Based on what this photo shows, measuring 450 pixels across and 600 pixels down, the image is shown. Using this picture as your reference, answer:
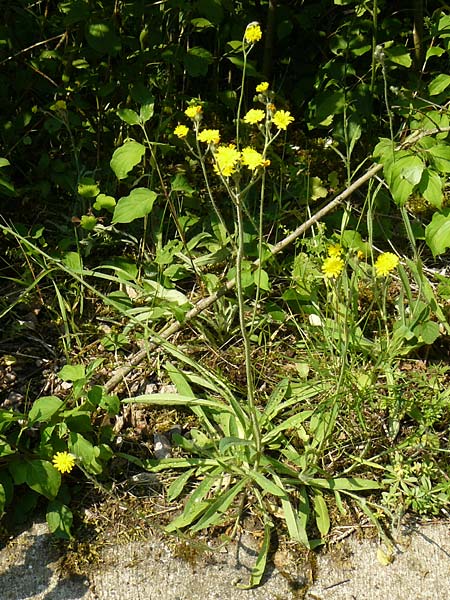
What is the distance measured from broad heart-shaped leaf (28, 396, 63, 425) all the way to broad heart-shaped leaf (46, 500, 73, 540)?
25cm

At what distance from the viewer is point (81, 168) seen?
2.99 metres

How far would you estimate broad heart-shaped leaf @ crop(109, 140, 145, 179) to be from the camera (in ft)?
8.56

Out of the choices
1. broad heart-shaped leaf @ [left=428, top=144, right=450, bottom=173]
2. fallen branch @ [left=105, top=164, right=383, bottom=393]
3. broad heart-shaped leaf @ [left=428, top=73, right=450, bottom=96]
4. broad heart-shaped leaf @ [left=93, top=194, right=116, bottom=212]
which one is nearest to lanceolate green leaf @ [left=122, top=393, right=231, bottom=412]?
fallen branch @ [left=105, top=164, right=383, bottom=393]

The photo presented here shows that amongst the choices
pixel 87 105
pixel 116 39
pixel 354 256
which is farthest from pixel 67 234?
pixel 354 256

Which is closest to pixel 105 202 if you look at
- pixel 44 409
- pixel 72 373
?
pixel 72 373

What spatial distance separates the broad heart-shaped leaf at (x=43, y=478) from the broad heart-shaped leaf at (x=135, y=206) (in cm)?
85

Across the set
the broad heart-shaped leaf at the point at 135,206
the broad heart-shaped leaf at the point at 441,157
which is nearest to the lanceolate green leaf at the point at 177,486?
the broad heart-shaped leaf at the point at 135,206

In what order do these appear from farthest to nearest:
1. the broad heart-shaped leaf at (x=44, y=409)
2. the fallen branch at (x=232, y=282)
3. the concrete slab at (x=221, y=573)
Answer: the fallen branch at (x=232, y=282), the broad heart-shaped leaf at (x=44, y=409), the concrete slab at (x=221, y=573)

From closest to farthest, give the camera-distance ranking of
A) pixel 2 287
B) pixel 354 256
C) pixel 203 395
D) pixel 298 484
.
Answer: pixel 298 484, pixel 203 395, pixel 354 256, pixel 2 287

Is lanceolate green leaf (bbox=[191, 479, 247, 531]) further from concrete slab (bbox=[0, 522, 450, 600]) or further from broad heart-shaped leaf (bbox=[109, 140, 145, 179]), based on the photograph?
broad heart-shaped leaf (bbox=[109, 140, 145, 179])

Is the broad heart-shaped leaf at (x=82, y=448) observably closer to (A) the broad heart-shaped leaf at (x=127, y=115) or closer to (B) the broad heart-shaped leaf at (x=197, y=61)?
(A) the broad heart-shaped leaf at (x=127, y=115)

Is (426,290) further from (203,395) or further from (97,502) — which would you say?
(97,502)

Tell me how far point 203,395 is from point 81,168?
3.63 feet

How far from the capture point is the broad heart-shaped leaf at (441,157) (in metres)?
2.23
